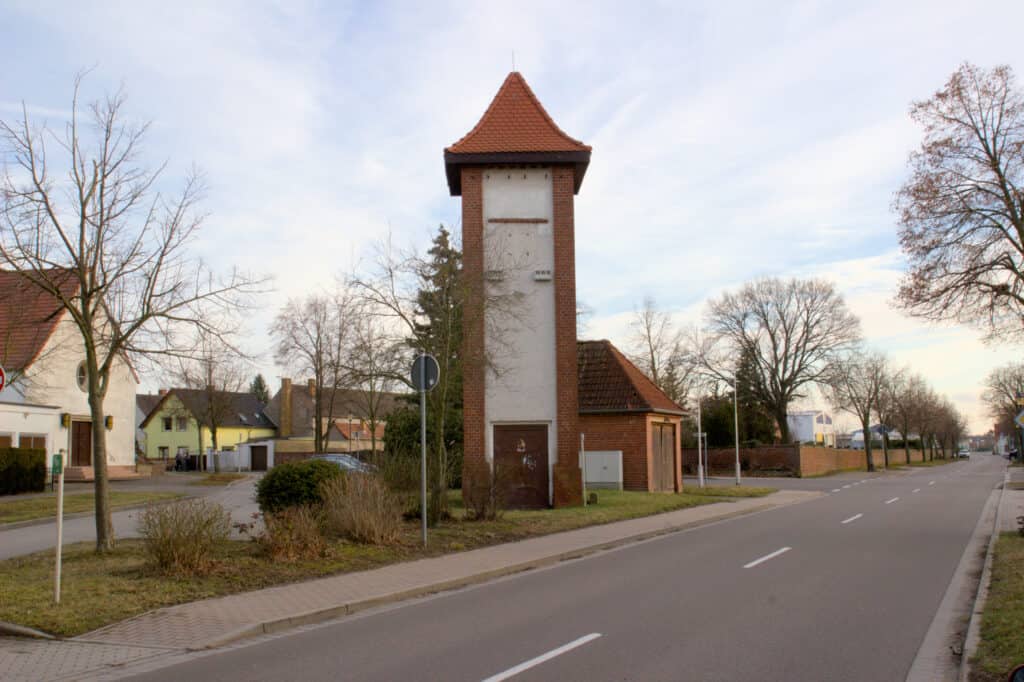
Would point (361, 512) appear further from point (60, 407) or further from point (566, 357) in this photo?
point (60, 407)

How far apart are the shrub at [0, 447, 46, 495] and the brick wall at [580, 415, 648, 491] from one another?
21.2 metres

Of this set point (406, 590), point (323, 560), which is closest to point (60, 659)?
point (406, 590)

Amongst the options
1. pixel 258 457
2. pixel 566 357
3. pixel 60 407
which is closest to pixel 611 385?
pixel 566 357

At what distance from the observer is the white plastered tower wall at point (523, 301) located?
23.7 meters

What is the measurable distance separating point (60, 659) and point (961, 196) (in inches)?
739

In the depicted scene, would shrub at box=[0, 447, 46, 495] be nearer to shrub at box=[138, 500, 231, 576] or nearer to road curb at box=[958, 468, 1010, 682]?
shrub at box=[138, 500, 231, 576]

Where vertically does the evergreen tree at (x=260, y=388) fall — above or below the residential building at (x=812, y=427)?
above

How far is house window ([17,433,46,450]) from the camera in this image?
35.8m

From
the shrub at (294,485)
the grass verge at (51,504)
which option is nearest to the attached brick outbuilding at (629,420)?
the grass verge at (51,504)

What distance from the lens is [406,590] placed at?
10.9m

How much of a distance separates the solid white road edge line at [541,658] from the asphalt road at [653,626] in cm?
2

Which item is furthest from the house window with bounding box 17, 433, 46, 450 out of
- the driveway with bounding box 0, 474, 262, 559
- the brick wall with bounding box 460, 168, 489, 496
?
the brick wall with bounding box 460, 168, 489, 496

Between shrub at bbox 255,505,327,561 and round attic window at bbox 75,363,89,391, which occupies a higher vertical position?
round attic window at bbox 75,363,89,391

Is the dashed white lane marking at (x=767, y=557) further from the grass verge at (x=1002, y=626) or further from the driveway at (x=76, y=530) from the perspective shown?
the driveway at (x=76, y=530)
